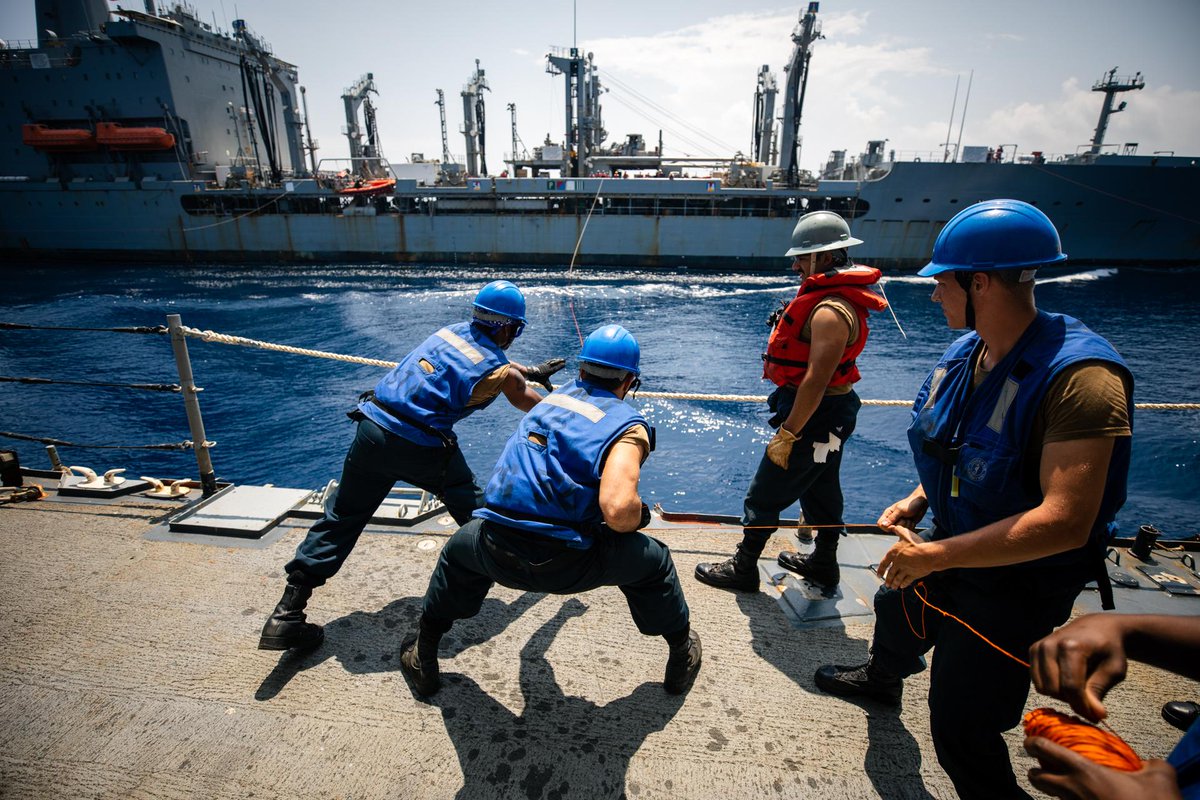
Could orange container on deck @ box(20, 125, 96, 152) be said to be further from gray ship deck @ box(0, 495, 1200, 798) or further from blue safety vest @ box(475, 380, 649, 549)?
blue safety vest @ box(475, 380, 649, 549)

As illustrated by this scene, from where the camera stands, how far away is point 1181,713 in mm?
2174

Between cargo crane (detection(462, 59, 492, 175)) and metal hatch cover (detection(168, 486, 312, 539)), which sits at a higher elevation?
cargo crane (detection(462, 59, 492, 175))

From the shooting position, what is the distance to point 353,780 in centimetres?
194

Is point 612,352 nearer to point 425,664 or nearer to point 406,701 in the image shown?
point 425,664

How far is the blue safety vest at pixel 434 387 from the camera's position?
2596mm

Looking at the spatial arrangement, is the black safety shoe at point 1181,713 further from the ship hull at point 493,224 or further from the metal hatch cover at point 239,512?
the ship hull at point 493,224

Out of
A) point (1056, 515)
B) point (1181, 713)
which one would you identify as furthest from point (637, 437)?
point (1181, 713)

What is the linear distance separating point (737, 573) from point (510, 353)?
485 inches

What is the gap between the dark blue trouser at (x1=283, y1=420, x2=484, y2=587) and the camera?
102 inches

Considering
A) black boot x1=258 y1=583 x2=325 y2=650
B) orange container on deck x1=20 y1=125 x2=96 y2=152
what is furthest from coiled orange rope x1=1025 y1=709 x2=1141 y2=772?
orange container on deck x1=20 y1=125 x2=96 y2=152

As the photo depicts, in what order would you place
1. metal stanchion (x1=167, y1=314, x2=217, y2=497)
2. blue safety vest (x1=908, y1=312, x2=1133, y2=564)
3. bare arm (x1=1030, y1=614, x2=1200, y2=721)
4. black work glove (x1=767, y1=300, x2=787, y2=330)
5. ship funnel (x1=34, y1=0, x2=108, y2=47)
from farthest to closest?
ship funnel (x1=34, y1=0, x2=108, y2=47)
metal stanchion (x1=167, y1=314, x2=217, y2=497)
black work glove (x1=767, y1=300, x2=787, y2=330)
blue safety vest (x1=908, y1=312, x2=1133, y2=564)
bare arm (x1=1030, y1=614, x2=1200, y2=721)

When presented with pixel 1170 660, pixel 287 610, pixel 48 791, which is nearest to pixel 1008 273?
pixel 1170 660

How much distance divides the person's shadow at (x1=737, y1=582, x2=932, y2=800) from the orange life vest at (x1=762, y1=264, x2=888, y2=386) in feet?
4.29

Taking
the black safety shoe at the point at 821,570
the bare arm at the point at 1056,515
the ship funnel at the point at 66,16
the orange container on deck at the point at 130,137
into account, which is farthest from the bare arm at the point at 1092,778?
the ship funnel at the point at 66,16
